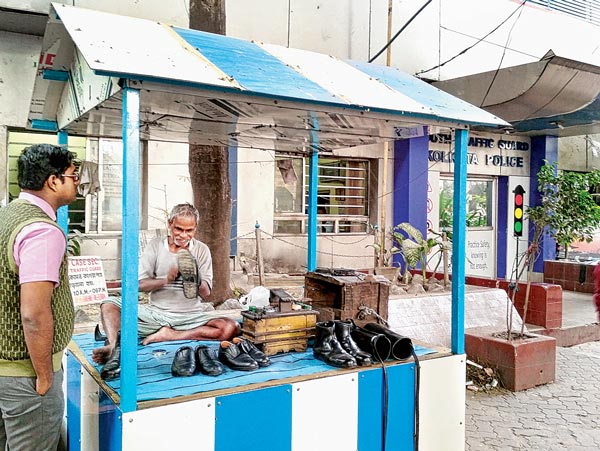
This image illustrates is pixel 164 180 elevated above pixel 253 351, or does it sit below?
above

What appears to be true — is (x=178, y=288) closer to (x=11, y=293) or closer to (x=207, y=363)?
(x=207, y=363)

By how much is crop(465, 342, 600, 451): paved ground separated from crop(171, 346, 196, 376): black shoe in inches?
106

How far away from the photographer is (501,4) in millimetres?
12922

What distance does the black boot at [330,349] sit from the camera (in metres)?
3.43

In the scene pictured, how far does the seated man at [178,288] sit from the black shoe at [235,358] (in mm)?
547

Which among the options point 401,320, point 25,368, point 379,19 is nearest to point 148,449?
point 25,368

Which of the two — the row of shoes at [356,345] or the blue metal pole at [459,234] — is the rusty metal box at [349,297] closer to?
the row of shoes at [356,345]

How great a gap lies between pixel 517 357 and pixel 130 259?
4.93 metres

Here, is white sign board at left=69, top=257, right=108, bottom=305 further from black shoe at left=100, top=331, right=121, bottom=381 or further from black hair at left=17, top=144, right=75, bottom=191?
black hair at left=17, top=144, right=75, bottom=191

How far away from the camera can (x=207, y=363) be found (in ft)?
10.9

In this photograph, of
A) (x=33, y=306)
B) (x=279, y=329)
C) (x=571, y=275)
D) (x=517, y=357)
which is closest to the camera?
(x=33, y=306)

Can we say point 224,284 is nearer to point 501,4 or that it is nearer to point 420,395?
point 420,395

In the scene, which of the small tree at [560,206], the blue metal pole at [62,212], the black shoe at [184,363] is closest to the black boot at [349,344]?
the black shoe at [184,363]

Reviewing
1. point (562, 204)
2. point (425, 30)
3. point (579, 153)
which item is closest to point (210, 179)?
point (562, 204)
